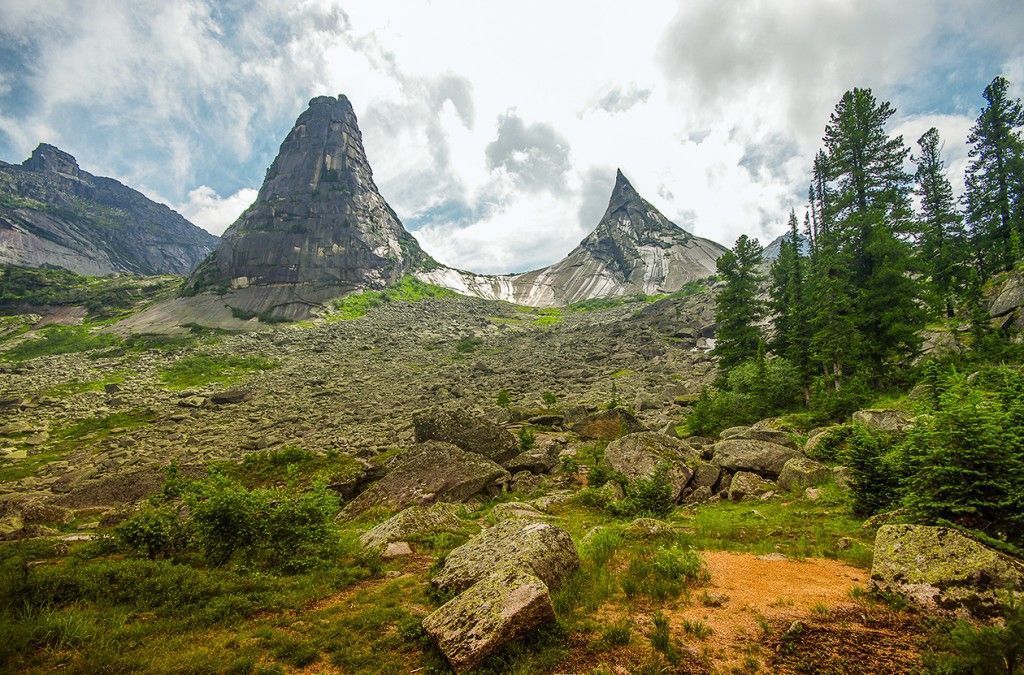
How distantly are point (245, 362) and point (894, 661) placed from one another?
2758 inches

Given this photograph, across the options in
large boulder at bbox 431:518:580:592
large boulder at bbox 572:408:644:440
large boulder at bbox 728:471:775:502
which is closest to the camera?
large boulder at bbox 431:518:580:592

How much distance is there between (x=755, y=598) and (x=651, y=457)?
10.1 meters

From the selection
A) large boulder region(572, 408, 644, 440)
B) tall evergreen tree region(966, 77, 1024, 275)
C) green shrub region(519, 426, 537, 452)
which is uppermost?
tall evergreen tree region(966, 77, 1024, 275)

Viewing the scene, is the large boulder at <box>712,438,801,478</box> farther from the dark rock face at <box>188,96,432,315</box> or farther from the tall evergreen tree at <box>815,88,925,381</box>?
the dark rock face at <box>188,96,432,315</box>

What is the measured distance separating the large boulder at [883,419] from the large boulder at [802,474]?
2.38 metres

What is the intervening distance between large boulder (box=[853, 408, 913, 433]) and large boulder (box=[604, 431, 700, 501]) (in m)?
6.15

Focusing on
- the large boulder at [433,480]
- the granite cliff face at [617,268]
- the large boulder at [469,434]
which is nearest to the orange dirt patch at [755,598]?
the large boulder at [433,480]

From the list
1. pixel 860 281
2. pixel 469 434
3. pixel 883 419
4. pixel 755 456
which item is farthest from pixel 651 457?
pixel 860 281

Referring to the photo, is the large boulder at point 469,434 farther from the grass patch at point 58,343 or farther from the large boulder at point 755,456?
the grass patch at point 58,343

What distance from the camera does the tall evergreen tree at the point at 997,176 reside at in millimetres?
37812

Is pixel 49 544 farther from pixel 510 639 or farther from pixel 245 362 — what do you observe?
pixel 245 362

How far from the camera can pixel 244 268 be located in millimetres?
103438

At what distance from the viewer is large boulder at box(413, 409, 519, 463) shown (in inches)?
878

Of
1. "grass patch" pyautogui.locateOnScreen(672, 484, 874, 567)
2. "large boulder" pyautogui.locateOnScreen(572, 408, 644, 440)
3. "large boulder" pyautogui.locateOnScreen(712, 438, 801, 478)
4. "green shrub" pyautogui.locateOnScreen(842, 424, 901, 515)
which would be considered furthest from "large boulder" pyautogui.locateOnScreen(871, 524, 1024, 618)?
"large boulder" pyautogui.locateOnScreen(572, 408, 644, 440)
